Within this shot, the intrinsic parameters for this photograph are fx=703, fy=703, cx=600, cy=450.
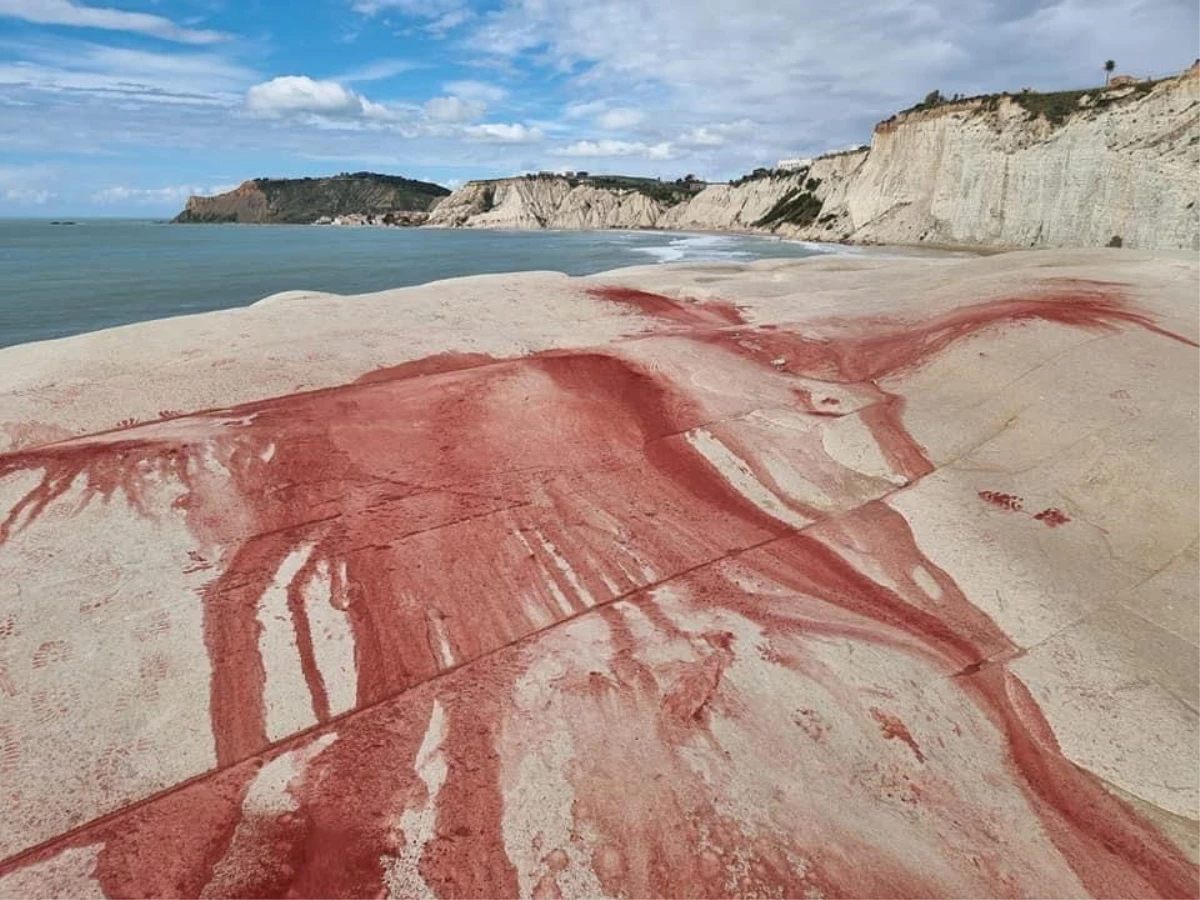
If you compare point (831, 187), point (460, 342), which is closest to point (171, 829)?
point (460, 342)

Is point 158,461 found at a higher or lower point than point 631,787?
higher

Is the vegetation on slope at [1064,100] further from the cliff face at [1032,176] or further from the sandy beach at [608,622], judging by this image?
the sandy beach at [608,622]

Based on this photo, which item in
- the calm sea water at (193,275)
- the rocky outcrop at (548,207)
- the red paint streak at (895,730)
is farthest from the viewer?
the rocky outcrop at (548,207)

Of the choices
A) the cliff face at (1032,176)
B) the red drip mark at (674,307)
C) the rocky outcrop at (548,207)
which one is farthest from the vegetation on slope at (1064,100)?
the rocky outcrop at (548,207)

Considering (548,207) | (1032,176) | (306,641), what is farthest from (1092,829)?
(548,207)

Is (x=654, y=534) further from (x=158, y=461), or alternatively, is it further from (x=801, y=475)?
(x=158, y=461)

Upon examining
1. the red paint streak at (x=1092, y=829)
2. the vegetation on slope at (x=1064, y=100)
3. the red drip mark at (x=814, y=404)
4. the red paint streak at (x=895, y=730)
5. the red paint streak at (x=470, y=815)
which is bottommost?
the red paint streak at (x=1092, y=829)
